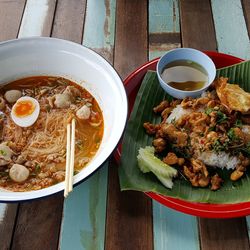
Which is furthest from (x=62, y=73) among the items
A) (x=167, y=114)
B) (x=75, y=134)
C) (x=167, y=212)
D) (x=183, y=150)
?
(x=167, y=212)

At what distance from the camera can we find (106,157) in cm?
171

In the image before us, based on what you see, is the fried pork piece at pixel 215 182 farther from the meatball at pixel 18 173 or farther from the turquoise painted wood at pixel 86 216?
the meatball at pixel 18 173

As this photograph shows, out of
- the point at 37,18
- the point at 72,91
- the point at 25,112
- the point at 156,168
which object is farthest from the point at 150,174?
the point at 37,18

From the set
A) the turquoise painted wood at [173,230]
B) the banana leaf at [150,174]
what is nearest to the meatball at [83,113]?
the banana leaf at [150,174]

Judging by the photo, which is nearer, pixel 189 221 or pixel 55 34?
pixel 189 221

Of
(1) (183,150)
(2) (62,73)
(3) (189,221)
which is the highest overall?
(2) (62,73)

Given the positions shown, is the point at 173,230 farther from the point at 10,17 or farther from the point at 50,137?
the point at 10,17

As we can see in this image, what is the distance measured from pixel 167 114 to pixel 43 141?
0.71 meters

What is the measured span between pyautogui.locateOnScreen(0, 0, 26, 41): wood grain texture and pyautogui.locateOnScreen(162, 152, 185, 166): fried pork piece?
157cm

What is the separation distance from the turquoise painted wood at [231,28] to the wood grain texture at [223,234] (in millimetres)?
1251

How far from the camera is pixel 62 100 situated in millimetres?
2154

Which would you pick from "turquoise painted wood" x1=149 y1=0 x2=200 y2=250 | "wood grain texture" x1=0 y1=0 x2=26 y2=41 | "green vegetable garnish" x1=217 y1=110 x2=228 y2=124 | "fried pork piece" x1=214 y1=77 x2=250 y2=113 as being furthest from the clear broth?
"wood grain texture" x1=0 y1=0 x2=26 y2=41

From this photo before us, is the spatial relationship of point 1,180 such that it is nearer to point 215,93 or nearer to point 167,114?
point 167,114

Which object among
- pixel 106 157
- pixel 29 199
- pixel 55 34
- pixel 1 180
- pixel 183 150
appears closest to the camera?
pixel 29 199
